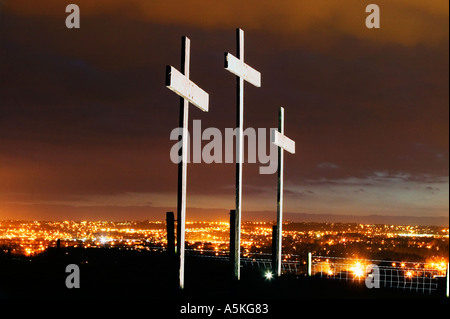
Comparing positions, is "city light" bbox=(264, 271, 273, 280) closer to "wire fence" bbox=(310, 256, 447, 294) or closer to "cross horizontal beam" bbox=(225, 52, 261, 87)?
"wire fence" bbox=(310, 256, 447, 294)

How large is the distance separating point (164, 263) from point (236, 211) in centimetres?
955

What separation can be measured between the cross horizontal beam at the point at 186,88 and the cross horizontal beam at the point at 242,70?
1.93m

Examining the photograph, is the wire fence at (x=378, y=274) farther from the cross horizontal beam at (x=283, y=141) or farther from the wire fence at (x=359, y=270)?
the cross horizontal beam at (x=283, y=141)

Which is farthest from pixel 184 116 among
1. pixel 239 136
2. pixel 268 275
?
pixel 268 275

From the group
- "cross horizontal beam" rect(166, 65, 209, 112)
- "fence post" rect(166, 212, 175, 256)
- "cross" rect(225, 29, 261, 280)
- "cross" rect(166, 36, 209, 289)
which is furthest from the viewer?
"cross" rect(225, 29, 261, 280)

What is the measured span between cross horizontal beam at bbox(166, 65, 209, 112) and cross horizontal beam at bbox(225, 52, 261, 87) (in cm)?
193

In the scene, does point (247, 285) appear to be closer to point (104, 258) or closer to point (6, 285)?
point (6, 285)

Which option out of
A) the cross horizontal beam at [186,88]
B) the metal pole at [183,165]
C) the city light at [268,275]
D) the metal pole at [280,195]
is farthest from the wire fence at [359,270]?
the cross horizontal beam at [186,88]

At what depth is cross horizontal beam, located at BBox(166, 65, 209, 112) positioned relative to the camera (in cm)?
1265

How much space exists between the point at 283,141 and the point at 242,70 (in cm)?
373

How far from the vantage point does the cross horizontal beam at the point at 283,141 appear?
19062mm

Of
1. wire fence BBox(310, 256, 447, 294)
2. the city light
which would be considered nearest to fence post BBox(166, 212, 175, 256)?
the city light
